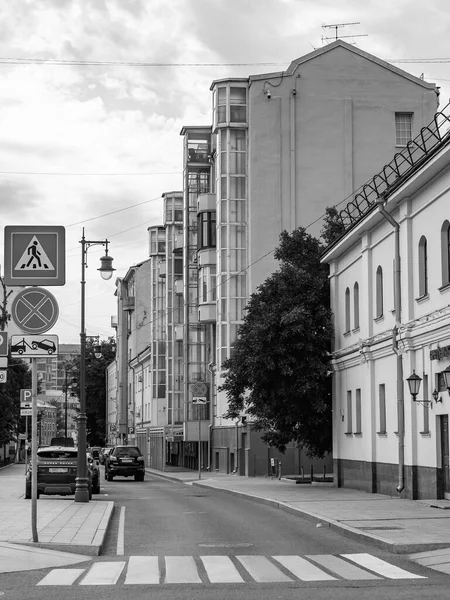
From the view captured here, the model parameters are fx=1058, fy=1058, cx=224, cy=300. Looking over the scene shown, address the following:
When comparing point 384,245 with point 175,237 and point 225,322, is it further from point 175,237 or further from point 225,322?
point 175,237

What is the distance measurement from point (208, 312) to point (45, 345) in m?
A: 39.8

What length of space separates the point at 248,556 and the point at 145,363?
7823 cm

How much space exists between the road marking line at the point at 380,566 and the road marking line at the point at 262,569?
1.17m

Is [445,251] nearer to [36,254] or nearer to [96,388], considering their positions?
[36,254]

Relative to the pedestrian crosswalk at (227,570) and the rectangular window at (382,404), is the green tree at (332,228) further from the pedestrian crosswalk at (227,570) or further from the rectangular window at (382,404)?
the pedestrian crosswalk at (227,570)

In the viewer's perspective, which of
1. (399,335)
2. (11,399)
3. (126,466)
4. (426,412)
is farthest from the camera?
(11,399)

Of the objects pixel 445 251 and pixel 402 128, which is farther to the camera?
pixel 402 128

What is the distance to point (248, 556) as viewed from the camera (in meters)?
14.3

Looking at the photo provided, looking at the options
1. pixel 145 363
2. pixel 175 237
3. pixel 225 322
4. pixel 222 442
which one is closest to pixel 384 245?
pixel 225 322

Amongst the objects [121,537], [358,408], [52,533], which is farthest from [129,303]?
[52,533]

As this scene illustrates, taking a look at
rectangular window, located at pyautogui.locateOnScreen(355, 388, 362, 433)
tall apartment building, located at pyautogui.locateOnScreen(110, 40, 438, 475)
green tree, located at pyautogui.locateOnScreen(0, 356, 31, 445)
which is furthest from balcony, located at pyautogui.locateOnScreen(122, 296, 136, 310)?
rectangular window, located at pyautogui.locateOnScreen(355, 388, 362, 433)

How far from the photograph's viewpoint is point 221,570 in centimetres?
1271

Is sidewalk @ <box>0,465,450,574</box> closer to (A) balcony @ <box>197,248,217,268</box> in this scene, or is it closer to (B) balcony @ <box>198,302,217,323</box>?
(B) balcony @ <box>198,302,217,323</box>

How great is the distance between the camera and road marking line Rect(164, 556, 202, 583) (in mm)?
11859
